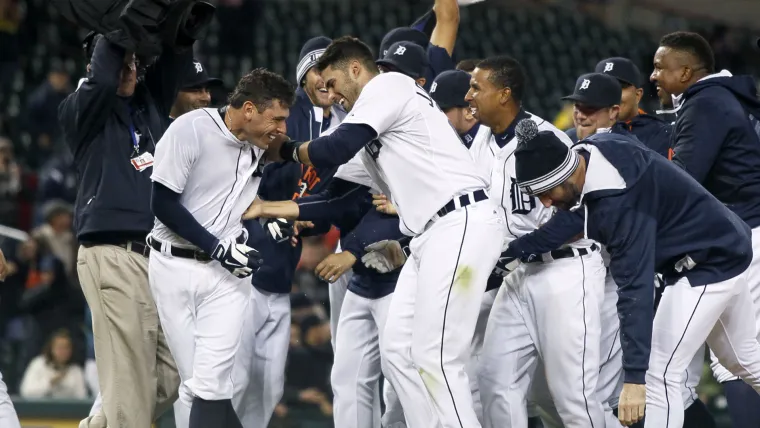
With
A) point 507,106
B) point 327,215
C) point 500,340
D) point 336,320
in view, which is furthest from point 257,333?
point 507,106

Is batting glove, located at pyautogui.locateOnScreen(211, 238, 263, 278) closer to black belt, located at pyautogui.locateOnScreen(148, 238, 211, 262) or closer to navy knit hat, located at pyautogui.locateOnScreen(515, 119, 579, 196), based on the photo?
black belt, located at pyautogui.locateOnScreen(148, 238, 211, 262)

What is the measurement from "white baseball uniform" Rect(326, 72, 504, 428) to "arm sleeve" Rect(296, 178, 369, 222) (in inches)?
19.7

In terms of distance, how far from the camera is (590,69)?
1477 centimetres

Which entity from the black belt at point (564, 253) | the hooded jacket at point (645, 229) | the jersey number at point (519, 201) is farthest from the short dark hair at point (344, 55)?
the black belt at point (564, 253)

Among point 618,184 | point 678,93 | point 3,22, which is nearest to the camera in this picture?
point 618,184

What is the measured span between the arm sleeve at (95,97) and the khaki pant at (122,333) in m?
0.58

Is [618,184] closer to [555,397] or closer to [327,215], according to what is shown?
[555,397]

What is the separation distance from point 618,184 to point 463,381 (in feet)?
3.55

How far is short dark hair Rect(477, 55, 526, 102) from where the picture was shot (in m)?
5.54

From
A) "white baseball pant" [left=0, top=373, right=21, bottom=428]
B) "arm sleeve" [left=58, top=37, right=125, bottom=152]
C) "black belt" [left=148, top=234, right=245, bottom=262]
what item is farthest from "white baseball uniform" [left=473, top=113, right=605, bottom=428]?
"white baseball pant" [left=0, top=373, right=21, bottom=428]

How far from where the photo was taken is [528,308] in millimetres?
5438

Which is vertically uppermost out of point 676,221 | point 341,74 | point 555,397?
point 341,74

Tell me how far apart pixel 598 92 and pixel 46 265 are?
17.8 ft

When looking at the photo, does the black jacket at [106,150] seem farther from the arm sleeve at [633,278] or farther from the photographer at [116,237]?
the arm sleeve at [633,278]
